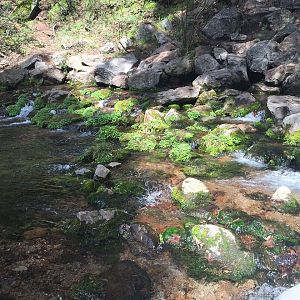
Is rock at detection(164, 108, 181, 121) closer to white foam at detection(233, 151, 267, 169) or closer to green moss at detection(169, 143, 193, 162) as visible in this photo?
green moss at detection(169, 143, 193, 162)

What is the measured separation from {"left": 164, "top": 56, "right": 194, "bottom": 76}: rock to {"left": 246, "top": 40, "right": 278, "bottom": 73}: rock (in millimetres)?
2571

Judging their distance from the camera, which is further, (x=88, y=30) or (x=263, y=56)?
(x=88, y=30)

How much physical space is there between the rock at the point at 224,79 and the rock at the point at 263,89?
373mm

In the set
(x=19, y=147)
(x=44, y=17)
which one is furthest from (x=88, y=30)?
(x=19, y=147)

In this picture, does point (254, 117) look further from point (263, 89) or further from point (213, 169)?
point (213, 169)

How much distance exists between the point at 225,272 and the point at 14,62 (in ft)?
62.3

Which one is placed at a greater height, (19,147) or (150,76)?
(19,147)

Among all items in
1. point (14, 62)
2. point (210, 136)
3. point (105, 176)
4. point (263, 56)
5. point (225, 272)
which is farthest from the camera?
point (14, 62)

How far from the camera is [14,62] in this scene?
2081 cm

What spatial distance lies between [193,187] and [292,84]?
27.5 feet

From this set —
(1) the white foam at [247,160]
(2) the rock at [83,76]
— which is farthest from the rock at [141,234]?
(2) the rock at [83,76]

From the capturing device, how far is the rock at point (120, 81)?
16.8 m

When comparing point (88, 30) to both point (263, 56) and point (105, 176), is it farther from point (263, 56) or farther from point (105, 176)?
point (105, 176)

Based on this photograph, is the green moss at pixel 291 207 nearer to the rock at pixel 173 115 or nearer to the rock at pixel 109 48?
the rock at pixel 173 115
